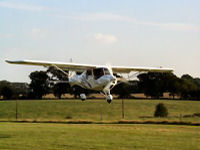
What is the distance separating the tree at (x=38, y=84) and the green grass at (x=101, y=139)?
61.5 metres

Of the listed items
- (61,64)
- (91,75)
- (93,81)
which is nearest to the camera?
(93,81)

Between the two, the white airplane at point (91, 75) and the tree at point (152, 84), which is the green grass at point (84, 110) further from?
the white airplane at point (91, 75)

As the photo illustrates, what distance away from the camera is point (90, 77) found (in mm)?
35312

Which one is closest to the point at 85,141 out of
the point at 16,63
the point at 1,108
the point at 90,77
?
the point at 90,77

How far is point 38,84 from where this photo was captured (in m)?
112

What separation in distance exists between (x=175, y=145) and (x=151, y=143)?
1.77m

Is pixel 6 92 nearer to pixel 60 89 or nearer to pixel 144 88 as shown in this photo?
pixel 60 89

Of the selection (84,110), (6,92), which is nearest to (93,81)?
(84,110)

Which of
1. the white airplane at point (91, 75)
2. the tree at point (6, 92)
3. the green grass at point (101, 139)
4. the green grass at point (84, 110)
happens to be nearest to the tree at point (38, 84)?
the tree at point (6, 92)

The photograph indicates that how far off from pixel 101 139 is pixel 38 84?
77.9 meters

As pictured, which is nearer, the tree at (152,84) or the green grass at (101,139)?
the green grass at (101,139)

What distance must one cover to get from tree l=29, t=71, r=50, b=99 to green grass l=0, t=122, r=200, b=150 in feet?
202

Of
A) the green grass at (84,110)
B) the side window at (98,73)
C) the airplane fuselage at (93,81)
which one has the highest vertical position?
the side window at (98,73)

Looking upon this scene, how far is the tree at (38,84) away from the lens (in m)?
107
